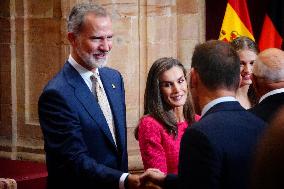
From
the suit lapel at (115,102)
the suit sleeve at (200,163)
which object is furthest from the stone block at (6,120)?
the suit sleeve at (200,163)

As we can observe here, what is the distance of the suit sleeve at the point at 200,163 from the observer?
1.89 meters

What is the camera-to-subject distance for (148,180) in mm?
2762

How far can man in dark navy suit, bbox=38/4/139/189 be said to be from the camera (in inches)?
112

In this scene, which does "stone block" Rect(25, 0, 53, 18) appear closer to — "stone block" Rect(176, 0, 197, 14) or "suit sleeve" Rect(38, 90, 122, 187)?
"stone block" Rect(176, 0, 197, 14)

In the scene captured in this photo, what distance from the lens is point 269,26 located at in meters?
5.76

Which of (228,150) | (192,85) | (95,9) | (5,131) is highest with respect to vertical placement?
(95,9)

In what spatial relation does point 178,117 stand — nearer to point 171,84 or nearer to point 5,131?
point 171,84

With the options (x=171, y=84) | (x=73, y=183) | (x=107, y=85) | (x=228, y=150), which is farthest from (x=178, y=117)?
(x=228, y=150)

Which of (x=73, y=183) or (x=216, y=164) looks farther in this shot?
(x=73, y=183)

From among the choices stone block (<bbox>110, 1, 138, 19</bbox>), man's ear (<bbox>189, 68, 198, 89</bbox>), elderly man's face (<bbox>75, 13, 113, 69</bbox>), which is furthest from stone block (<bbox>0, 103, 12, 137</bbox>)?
man's ear (<bbox>189, 68, 198, 89</bbox>)

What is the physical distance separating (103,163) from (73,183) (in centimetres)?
16

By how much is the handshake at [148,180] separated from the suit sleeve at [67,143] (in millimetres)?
71

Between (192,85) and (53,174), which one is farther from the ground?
(192,85)

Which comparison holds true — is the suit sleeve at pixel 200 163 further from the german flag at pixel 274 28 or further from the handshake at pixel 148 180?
the german flag at pixel 274 28
